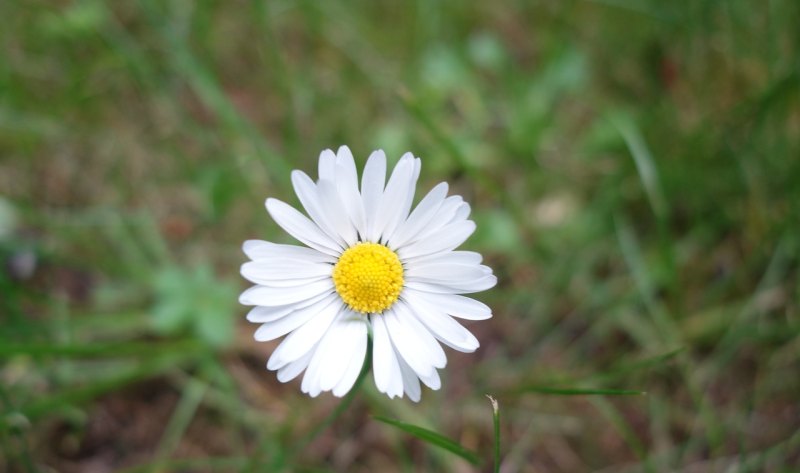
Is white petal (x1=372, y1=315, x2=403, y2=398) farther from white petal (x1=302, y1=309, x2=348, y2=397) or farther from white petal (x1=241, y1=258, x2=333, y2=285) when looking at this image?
white petal (x1=241, y1=258, x2=333, y2=285)

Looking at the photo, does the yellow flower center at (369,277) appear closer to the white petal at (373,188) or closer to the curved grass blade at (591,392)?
the white petal at (373,188)

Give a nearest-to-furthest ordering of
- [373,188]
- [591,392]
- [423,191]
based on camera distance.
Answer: [591,392] → [373,188] → [423,191]

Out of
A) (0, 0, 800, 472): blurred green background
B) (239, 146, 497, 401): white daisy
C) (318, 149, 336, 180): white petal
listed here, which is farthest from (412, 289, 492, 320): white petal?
(0, 0, 800, 472): blurred green background

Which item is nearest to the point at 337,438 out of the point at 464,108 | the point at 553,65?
the point at 464,108

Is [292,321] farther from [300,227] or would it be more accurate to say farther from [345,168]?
[345,168]

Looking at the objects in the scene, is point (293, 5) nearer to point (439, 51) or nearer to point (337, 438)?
point (439, 51)

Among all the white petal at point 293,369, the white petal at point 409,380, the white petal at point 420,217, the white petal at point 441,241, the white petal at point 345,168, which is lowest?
the white petal at point 293,369

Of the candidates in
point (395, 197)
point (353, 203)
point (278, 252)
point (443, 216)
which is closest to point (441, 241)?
point (443, 216)

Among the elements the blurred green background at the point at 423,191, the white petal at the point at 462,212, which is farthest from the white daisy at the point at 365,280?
the blurred green background at the point at 423,191
